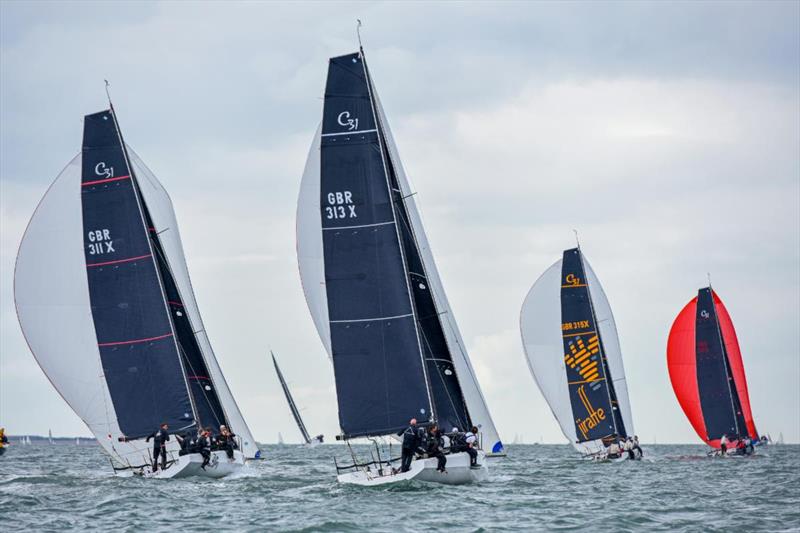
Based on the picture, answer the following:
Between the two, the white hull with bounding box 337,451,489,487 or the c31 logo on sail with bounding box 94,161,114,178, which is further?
the c31 logo on sail with bounding box 94,161,114,178

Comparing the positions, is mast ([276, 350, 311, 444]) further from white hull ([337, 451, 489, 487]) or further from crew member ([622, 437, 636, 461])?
white hull ([337, 451, 489, 487])

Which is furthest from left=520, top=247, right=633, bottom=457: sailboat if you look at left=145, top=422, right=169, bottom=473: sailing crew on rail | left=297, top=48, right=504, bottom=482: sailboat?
left=145, top=422, right=169, bottom=473: sailing crew on rail

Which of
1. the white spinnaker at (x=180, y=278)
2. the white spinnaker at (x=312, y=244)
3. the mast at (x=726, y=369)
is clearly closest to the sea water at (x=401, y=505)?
the white spinnaker at (x=180, y=278)

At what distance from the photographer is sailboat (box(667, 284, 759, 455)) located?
56062 millimetres

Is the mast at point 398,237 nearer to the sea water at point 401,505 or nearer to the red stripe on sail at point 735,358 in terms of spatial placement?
the sea water at point 401,505

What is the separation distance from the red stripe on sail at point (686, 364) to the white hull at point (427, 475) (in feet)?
102

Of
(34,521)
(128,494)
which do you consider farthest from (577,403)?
(34,521)

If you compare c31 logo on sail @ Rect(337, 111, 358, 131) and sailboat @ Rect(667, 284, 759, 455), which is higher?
c31 logo on sail @ Rect(337, 111, 358, 131)

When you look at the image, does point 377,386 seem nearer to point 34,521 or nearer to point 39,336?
point 34,521

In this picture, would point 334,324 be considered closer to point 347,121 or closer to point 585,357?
point 347,121

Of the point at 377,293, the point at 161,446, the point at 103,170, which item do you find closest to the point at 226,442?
the point at 161,446

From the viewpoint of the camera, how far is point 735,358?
57.2 m

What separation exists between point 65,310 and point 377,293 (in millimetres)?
12633

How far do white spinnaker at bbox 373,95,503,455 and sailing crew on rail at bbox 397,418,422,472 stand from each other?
2.58 m
